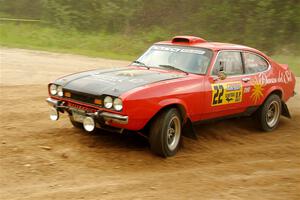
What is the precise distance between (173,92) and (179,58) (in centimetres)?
119

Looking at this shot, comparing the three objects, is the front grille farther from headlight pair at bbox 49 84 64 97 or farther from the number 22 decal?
the number 22 decal

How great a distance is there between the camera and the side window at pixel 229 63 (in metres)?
7.49

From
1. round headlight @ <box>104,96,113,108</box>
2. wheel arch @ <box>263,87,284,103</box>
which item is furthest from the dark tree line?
round headlight @ <box>104,96,113,108</box>

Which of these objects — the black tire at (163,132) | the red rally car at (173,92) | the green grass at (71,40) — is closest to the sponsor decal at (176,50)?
the red rally car at (173,92)

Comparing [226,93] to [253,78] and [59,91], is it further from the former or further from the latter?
[59,91]

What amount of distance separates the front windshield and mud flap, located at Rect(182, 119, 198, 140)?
825 millimetres

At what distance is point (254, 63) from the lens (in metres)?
8.36

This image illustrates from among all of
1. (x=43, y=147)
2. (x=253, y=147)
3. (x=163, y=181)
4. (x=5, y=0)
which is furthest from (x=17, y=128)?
(x=5, y=0)

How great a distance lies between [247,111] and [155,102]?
2.45 metres

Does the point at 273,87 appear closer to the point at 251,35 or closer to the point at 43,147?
the point at 43,147

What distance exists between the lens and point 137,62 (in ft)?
26.1

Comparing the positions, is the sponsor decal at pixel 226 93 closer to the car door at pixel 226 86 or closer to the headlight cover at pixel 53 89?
the car door at pixel 226 86

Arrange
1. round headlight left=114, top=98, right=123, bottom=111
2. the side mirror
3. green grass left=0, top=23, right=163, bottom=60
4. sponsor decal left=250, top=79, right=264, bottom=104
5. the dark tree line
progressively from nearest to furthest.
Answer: round headlight left=114, top=98, right=123, bottom=111 → the side mirror → sponsor decal left=250, top=79, right=264, bottom=104 → green grass left=0, top=23, right=163, bottom=60 → the dark tree line

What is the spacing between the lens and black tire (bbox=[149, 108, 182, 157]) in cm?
634
